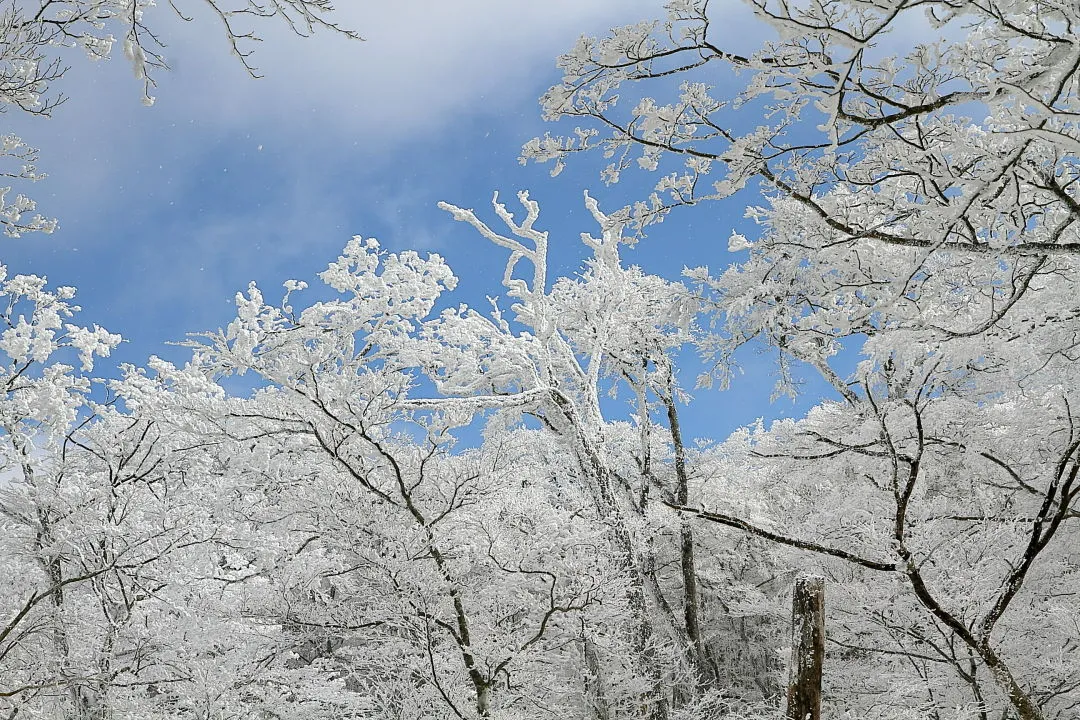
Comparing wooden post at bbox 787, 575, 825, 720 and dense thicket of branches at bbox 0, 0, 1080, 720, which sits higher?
dense thicket of branches at bbox 0, 0, 1080, 720

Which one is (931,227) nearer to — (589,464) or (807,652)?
(807,652)

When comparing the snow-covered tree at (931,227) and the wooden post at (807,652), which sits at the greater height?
the snow-covered tree at (931,227)

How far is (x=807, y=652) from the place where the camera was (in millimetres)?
3602

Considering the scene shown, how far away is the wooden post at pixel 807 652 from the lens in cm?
356

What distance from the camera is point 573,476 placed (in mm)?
10797

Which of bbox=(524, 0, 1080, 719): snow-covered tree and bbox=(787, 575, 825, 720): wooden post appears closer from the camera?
bbox=(524, 0, 1080, 719): snow-covered tree

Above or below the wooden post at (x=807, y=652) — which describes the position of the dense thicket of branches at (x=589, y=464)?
above

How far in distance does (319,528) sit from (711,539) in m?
12.1

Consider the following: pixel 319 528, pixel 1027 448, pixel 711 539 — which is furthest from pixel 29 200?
pixel 711 539

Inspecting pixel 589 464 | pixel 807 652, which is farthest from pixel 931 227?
pixel 589 464

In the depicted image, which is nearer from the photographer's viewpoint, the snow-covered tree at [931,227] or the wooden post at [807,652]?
the snow-covered tree at [931,227]

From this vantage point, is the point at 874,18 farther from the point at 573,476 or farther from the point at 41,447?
the point at 41,447

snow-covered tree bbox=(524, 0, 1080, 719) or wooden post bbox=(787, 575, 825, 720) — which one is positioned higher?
snow-covered tree bbox=(524, 0, 1080, 719)

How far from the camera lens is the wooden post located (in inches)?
140
